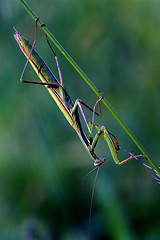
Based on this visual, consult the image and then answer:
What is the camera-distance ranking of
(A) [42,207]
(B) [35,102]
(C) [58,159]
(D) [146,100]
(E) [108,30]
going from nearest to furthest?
(B) [35,102] → (A) [42,207] → (C) [58,159] → (D) [146,100] → (E) [108,30]

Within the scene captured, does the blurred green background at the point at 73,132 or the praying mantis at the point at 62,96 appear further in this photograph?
the blurred green background at the point at 73,132

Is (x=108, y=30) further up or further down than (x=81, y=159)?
further up

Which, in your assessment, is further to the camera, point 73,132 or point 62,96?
point 73,132

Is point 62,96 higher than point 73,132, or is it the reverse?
point 73,132

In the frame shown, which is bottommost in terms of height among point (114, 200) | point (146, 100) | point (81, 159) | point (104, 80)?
point (114, 200)

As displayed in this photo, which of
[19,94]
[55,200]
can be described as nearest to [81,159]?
[55,200]


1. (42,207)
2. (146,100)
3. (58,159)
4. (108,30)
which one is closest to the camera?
(42,207)

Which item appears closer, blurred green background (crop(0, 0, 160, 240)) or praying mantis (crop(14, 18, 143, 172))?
praying mantis (crop(14, 18, 143, 172))

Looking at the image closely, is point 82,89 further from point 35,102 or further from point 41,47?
point 35,102
